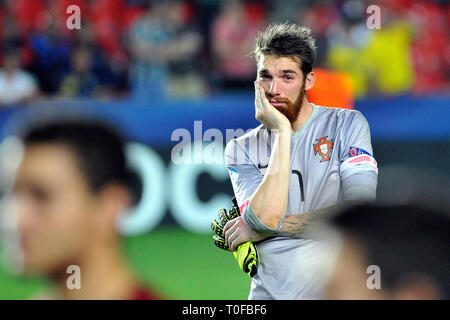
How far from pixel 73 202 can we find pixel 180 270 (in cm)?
568

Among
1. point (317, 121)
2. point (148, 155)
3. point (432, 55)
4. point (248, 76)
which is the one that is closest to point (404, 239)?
point (317, 121)

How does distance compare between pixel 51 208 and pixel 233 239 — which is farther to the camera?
pixel 233 239

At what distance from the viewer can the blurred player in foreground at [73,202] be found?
85.8 inches

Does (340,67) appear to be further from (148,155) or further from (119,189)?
(119,189)

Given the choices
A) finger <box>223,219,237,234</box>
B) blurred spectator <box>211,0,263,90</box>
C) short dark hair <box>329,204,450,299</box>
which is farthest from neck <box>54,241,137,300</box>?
blurred spectator <box>211,0,263,90</box>

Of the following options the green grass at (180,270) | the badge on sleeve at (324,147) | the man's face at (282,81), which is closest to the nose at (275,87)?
the man's face at (282,81)

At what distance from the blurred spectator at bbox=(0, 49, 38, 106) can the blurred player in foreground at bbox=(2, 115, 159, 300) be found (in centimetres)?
714

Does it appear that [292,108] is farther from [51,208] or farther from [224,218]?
[51,208]

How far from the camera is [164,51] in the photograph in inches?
388

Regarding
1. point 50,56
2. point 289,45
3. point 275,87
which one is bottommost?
point 275,87

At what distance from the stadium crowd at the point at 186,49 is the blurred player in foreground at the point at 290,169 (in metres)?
5.25

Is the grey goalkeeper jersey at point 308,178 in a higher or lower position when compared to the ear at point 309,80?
lower

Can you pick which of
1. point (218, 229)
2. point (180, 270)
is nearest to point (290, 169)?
point (218, 229)

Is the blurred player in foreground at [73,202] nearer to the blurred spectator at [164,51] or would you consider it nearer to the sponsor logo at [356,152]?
the sponsor logo at [356,152]
